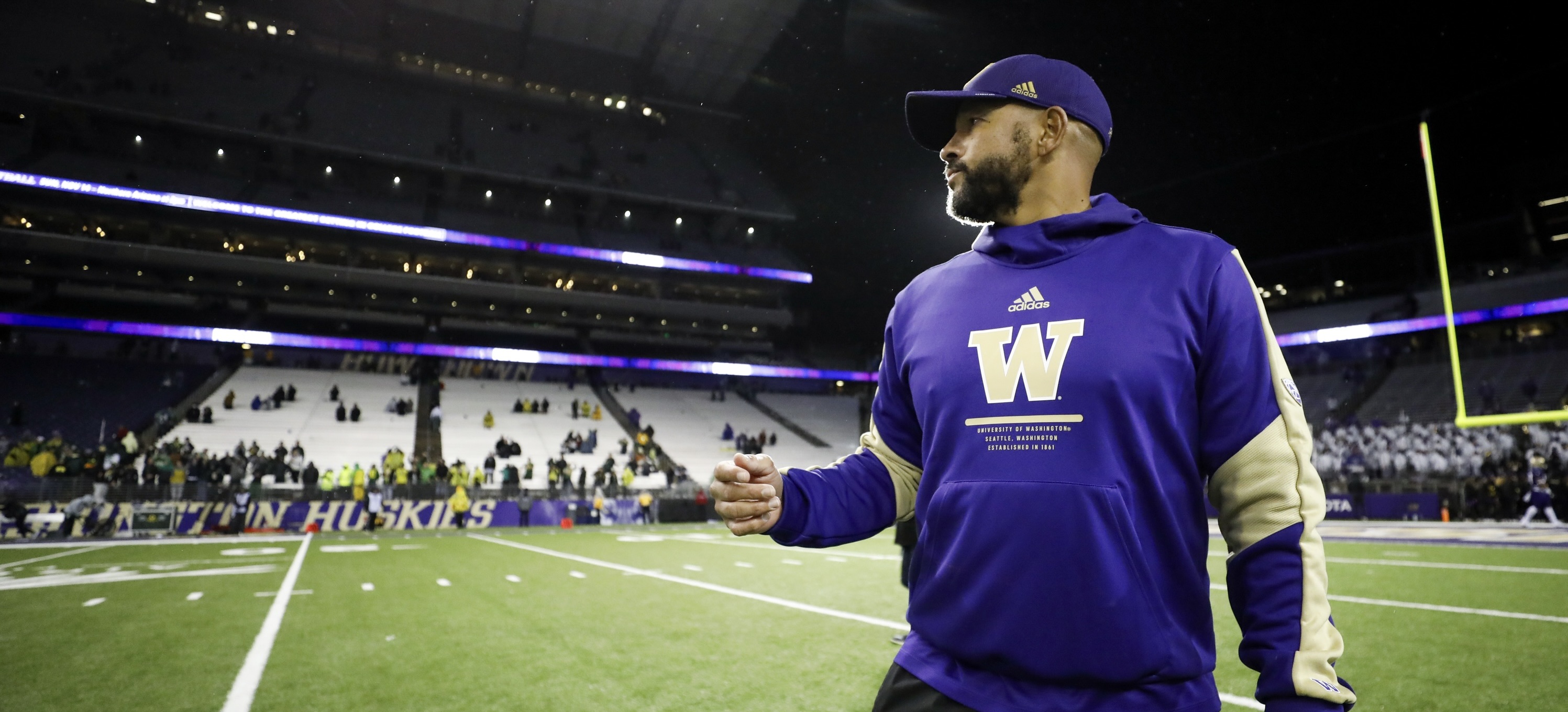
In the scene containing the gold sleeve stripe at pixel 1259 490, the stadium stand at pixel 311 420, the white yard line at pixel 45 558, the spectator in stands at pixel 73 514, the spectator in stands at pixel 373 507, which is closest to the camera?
the gold sleeve stripe at pixel 1259 490

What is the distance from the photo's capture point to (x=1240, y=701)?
4.46 meters

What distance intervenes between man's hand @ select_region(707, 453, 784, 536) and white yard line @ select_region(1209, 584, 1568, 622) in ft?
18.1

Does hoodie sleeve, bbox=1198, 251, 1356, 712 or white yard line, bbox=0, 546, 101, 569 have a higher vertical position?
hoodie sleeve, bbox=1198, 251, 1356, 712

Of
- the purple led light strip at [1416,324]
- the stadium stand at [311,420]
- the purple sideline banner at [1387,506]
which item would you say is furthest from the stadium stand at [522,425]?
the purple led light strip at [1416,324]

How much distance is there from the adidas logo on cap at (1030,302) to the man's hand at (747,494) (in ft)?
2.22

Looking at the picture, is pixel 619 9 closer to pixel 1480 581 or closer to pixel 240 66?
pixel 240 66

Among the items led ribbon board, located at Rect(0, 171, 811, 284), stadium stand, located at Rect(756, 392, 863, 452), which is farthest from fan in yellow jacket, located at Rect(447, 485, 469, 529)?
led ribbon board, located at Rect(0, 171, 811, 284)

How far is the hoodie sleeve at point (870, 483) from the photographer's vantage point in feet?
6.53

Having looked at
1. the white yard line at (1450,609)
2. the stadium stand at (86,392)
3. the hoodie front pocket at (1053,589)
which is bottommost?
the white yard line at (1450,609)

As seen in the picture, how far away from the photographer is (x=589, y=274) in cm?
4859

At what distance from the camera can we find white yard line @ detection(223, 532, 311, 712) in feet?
15.3

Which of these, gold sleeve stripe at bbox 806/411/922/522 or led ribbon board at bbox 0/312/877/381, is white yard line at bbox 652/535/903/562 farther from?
led ribbon board at bbox 0/312/877/381

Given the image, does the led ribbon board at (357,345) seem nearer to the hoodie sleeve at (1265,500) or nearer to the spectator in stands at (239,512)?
the spectator in stands at (239,512)

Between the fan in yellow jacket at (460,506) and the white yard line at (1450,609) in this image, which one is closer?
the white yard line at (1450,609)
